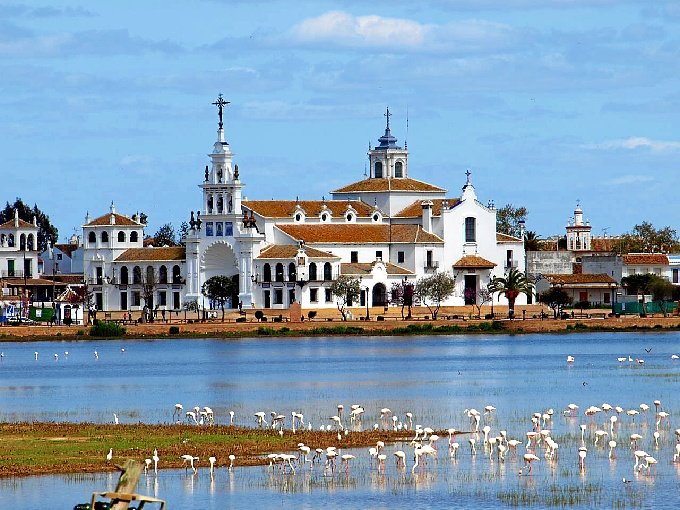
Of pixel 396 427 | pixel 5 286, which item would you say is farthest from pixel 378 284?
pixel 396 427

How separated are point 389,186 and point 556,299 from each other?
22.8 metres

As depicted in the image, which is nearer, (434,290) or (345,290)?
(345,290)

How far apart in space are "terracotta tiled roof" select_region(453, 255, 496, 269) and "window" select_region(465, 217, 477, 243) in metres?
2.53

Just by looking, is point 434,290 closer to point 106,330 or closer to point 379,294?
point 379,294

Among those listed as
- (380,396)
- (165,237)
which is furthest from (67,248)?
(380,396)

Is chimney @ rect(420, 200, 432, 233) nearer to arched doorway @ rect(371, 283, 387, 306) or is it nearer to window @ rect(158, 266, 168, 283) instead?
arched doorway @ rect(371, 283, 387, 306)

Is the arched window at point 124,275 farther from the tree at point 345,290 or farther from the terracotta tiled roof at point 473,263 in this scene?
the terracotta tiled roof at point 473,263

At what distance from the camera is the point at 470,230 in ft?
461

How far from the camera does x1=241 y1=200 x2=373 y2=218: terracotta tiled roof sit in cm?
13938

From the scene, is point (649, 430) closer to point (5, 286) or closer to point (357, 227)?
point (357, 227)

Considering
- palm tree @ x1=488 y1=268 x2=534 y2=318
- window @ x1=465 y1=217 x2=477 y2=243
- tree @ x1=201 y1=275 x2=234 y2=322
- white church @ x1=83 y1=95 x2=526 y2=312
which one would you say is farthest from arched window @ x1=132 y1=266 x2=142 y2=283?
palm tree @ x1=488 y1=268 x2=534 y2=318

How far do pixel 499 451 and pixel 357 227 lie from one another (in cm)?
9974

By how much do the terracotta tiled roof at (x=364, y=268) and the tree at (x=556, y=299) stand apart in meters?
10.5

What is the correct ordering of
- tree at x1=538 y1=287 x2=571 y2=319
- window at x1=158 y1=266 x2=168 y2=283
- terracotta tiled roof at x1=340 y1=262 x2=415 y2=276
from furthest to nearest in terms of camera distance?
1. window at x1=158 y1=266 x2=168 y2=283
2. terracotta tiled roof at x1=340 y1=262 x2=415 y2=276
3. tree at x1=538 y1=287 x2=571 y2=319
